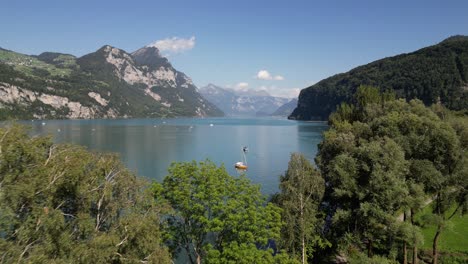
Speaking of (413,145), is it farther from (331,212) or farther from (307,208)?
(307,208)

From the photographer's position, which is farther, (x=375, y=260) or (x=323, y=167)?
(x=323, y=167)

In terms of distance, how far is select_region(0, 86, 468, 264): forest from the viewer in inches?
743

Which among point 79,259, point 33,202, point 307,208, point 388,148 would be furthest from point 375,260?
point 33,202

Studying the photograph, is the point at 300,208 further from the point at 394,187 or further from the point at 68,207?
the point at 68,207

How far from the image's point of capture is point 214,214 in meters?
29.2

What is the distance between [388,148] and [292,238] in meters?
14.1

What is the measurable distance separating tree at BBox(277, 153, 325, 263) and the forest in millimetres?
128

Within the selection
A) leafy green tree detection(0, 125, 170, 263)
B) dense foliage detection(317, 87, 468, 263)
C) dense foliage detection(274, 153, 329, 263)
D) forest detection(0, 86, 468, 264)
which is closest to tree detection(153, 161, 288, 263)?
forest detection(0, 86, 468, 264)

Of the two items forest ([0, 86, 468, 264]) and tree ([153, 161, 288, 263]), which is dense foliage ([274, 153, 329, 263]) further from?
tree ([153, 161, 288, 263])

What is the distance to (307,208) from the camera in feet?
117

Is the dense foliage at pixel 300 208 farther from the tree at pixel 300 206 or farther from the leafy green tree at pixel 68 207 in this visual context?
the leafy green tree at pixel 68 207

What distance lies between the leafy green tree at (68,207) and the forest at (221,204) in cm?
7

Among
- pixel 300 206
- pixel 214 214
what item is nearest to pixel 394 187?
pixel 300 206

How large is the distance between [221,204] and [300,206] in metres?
10.3
